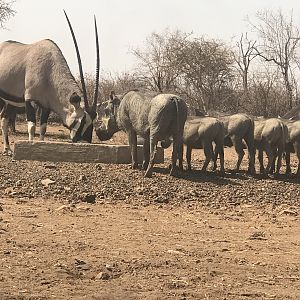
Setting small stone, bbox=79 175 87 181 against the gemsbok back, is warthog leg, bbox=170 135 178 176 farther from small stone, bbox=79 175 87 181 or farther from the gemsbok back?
the gemsbok back

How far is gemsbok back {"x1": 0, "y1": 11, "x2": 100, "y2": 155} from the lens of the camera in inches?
564

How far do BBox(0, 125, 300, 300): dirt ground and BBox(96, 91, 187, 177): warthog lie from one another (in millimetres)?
460

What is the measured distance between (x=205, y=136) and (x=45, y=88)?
383cm

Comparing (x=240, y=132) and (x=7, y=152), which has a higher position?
(x=240, y=132)

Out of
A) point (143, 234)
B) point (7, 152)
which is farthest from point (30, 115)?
point (143, 234)

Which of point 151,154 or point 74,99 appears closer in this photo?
point 151,154

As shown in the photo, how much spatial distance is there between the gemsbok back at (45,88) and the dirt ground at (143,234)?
1567 mm

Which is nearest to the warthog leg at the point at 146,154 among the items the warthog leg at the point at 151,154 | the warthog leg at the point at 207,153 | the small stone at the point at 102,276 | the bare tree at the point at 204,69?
the warthog leg at the point at 151,154

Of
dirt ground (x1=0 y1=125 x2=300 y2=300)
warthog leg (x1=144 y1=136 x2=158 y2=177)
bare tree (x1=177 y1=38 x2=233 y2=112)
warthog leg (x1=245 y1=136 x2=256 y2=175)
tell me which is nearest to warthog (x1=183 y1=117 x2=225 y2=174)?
dirt ground (x1=0 y1=125 x2=300 y2=300)

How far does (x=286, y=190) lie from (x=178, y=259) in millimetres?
5656

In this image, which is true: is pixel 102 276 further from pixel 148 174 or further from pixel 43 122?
pixel 43 122

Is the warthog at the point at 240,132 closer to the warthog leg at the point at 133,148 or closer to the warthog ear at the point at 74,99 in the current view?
the warthog leg at the point at 133,148

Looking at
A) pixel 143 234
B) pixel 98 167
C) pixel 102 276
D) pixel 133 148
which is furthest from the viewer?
pixel 133 148

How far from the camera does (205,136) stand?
1323 centimetres
